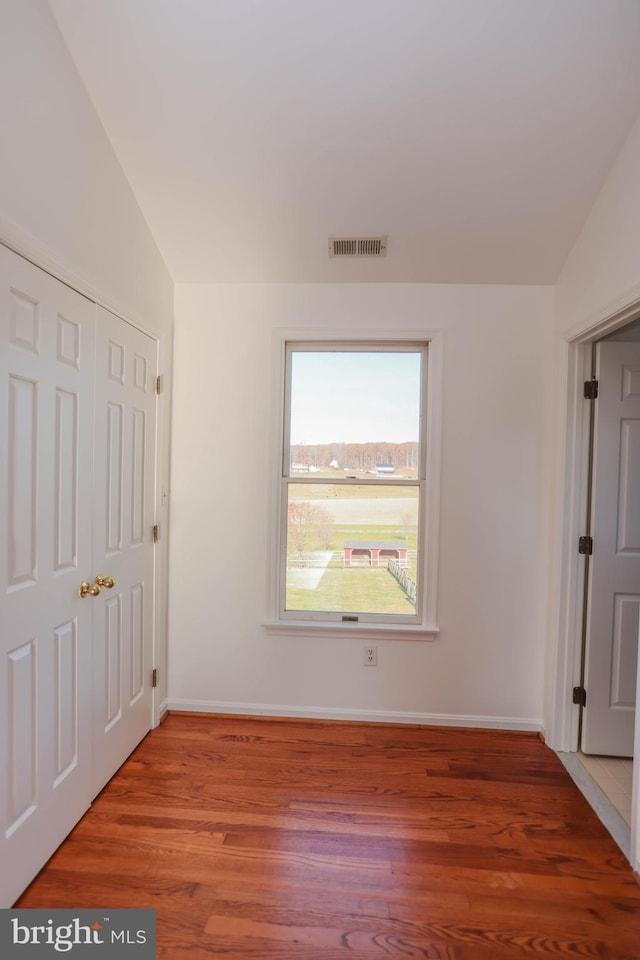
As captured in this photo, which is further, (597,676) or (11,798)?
(597,676)

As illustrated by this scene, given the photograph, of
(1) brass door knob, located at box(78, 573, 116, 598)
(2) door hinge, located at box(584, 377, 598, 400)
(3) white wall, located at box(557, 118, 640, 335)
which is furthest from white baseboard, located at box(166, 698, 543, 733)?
(3) white wall, located at box(557, 118, 640, 335)

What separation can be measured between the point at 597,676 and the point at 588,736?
316 millimetres

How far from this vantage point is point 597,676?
250 cm

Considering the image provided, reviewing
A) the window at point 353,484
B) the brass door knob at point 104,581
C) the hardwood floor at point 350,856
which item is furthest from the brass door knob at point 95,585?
the window at point 353,484

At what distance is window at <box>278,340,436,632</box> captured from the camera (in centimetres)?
285

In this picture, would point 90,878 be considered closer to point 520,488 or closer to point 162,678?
point 162,678

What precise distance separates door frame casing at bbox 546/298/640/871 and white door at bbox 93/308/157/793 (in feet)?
7.16

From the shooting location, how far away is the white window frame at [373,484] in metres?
2.75

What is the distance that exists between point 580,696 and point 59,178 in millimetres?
3283

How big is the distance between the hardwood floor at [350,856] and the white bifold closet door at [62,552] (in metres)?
0.25

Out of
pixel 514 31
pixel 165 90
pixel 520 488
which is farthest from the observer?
pixel 520 488

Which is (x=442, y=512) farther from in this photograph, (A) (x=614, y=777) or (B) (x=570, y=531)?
(A) (x=614, y=777)

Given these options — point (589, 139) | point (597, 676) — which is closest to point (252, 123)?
point (589, 139)

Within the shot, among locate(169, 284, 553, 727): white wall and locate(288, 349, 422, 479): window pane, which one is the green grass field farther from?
locate(288, 349, 422, 479): window pane
